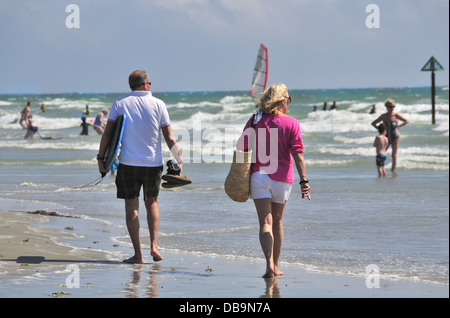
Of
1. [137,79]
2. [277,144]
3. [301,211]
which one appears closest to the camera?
[277,144]

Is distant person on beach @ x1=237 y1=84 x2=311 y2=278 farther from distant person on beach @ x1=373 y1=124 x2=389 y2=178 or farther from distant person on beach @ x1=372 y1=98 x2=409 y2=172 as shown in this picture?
distant person on beach @ x1=372 y1=98 x2=409 y2=172

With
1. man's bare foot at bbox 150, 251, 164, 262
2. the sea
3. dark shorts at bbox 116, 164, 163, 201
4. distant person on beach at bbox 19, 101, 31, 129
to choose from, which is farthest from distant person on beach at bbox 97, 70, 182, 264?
distant person on beach at bbox 19, 101, 31, 129

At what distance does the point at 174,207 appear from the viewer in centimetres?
1126

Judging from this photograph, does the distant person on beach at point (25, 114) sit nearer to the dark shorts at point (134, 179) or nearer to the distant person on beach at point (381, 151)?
the distant person on beach at point (381, 151)

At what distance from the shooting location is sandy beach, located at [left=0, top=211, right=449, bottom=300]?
5.51m

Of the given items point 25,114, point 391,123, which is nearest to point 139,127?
point 391,123

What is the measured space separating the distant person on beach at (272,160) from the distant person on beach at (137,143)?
83 centimetres

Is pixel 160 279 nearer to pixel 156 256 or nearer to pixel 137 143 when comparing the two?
pixel 156 256

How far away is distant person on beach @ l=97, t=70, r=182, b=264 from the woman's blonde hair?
0.94m

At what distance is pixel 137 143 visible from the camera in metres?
6.66

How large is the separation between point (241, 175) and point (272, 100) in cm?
64
